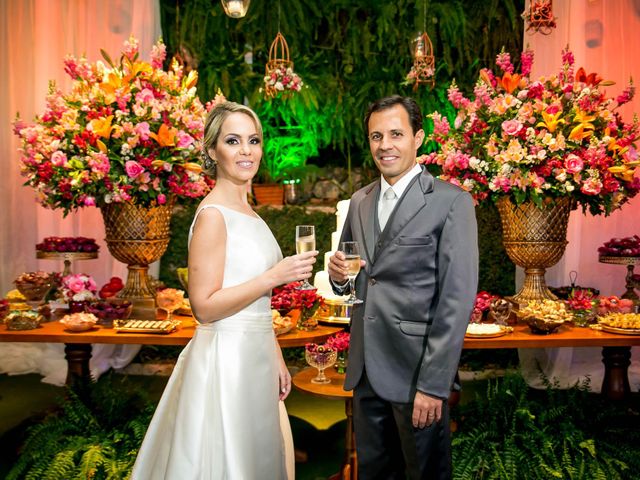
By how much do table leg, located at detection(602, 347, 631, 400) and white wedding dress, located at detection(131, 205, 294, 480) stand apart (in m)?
2.38

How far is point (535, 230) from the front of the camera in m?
3.34

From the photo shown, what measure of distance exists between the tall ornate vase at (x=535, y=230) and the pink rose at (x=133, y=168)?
6.66ft

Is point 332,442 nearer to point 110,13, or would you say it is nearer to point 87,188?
point 87,188

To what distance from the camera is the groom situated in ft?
6.68

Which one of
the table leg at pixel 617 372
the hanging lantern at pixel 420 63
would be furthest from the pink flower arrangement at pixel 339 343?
the hanging lantern at pixel 420 63

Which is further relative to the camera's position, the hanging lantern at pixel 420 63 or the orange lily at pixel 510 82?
the hanging lantern at pixel 420 63

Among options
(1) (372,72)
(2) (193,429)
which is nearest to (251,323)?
(2) (193,429)

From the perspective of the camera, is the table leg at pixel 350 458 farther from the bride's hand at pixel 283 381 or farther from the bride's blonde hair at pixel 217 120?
the bride's blonde hair at pixel 217 120

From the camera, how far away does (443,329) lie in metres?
2.03

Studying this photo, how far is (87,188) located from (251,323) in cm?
159

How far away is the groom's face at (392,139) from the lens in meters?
2.21

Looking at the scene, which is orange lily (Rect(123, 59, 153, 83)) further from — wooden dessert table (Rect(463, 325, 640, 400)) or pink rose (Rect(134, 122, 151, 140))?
wooden dessert table (Rect(463, 325, 640, 400))

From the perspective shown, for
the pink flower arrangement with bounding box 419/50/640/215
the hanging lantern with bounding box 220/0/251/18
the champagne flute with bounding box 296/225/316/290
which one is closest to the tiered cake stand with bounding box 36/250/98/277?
the hanging lantern with bounding box 220/0/251/18

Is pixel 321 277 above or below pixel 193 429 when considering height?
above
